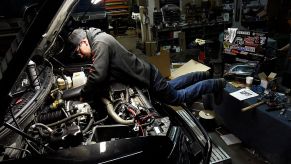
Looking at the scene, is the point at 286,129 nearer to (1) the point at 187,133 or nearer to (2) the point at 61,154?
(1) the point at 187,133

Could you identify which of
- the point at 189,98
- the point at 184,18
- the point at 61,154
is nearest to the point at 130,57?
the point at 189,98

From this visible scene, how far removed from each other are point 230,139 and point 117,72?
1882mm

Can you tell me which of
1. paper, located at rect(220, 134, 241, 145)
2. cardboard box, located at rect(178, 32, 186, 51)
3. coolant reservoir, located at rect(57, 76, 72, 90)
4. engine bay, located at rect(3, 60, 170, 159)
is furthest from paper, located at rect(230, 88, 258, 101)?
cardboard box, located at rect(178, 32, 186, 51)

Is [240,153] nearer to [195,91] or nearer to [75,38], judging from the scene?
[195,91]

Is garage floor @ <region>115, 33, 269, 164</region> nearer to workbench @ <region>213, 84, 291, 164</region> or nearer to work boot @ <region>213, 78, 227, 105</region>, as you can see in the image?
workbench @ <region>213, 84, 291, 164</region>

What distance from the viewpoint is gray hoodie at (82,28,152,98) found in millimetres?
2432

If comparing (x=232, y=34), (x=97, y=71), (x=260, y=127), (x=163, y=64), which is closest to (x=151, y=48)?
(x=163, y=64)

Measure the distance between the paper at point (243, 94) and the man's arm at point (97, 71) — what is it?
1594 millimetres

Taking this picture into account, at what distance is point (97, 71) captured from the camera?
8.02 feet

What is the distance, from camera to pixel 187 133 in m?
2.07

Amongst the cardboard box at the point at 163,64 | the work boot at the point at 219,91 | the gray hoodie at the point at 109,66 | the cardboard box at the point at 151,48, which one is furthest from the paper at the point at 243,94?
the cardboard box at the point at 151,48

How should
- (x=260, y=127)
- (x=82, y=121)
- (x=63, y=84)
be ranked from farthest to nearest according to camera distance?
(x=63, y=84)
(x=260, y=127)
(x=82, y=121)

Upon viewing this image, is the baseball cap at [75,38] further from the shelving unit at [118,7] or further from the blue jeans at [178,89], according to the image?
the shelving unit at [118,7]

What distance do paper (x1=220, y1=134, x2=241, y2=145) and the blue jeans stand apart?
695mm
